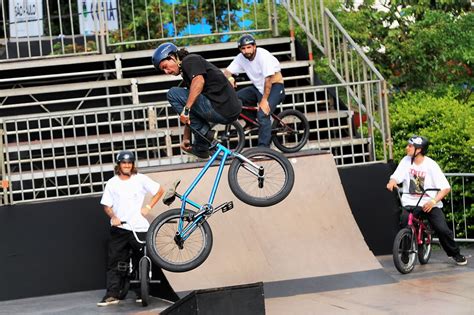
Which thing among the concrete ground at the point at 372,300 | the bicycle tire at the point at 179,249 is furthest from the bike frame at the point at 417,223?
the bicycle tire at the point at 179,249

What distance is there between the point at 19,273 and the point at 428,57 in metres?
7.31

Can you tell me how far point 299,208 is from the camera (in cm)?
1379

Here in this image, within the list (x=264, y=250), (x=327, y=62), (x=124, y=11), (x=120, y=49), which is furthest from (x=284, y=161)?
(x=124, y=11)

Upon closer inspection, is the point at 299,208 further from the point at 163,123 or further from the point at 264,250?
the point at 163,123

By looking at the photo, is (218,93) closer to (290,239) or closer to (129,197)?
(129,197)

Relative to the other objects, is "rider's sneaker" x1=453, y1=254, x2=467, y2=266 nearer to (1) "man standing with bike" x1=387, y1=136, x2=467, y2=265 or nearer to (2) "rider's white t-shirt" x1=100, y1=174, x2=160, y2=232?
(1) "man standing with bike" x1=387, y1=136, x2=467, y2=265

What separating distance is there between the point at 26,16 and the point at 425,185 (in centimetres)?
707

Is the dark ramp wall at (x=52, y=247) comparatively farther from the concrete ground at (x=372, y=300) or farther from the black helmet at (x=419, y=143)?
the black helmet at (x=419, y=143)

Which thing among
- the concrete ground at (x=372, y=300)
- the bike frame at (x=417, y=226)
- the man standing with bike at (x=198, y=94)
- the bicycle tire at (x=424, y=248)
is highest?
the man standing with bike at (x=198, y=94)

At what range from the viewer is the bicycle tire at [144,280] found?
41.2ft

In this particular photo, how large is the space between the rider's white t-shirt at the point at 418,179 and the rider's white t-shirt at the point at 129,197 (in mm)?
3123

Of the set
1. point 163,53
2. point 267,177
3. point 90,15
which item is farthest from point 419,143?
point 90,15

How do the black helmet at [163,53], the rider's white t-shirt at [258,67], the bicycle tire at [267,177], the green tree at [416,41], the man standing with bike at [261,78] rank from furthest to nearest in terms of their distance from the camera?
1. the green tree at [416,41]
2. the rider's white t-shirt at [258,67]
3. the man standing with bike at [261,78]
4. the bicycle tire at [267,177]
5. the black helmet at [163,53]

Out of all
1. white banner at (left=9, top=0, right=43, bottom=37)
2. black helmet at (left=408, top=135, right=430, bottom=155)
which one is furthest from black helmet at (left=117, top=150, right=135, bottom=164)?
white banner at (left=9, top=0, right=43, bottom=37)
